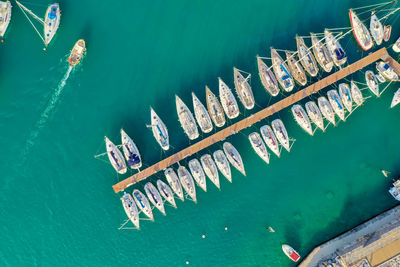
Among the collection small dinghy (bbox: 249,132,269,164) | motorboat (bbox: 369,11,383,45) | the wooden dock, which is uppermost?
motorboat (bbox: 369,11,383,45)

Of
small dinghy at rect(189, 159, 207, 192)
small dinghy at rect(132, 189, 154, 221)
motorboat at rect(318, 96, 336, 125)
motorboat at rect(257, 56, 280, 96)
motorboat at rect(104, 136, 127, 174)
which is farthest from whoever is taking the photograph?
small dinghy at rect(132, 189, 154, 221)

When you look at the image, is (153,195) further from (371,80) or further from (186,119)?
(371,80)

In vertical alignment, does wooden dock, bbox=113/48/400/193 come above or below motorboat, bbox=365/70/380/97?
above

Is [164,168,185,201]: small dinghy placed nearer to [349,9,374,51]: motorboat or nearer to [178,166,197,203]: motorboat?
[178,166,197,203]: motorboat

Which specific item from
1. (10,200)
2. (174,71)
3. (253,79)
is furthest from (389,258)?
(10,200)

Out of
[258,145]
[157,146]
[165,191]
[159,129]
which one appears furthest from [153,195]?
[258,145]

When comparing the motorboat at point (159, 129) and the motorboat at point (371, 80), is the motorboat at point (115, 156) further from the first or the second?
the motorboat at point (371, 80)

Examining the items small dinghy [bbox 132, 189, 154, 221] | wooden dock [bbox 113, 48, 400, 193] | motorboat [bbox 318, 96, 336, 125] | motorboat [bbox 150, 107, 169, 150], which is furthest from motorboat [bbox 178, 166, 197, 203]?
motorboat [bbox 318, 96, 336, 125]
